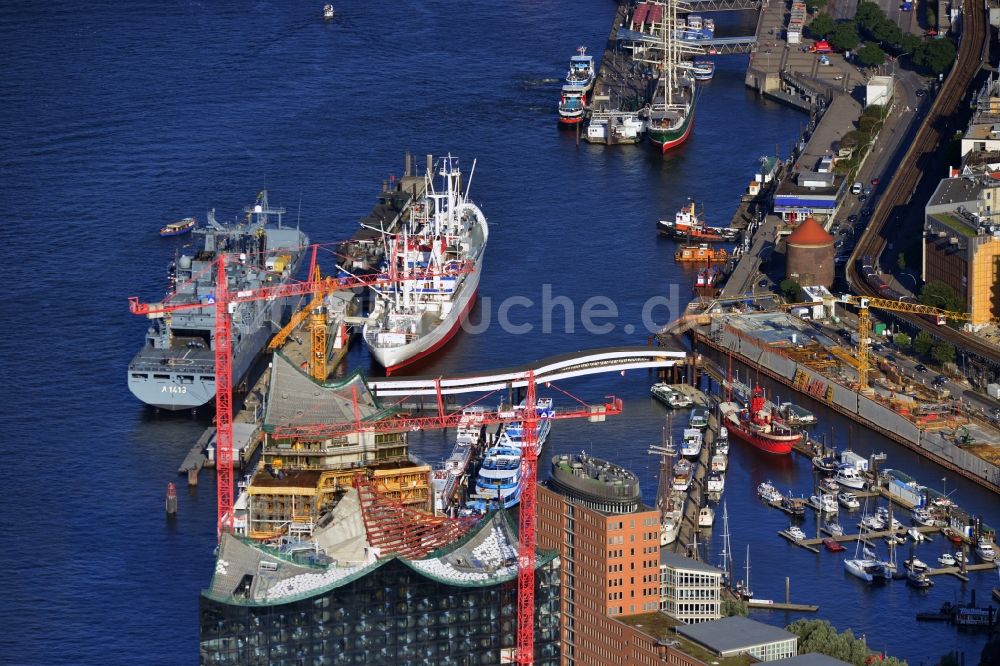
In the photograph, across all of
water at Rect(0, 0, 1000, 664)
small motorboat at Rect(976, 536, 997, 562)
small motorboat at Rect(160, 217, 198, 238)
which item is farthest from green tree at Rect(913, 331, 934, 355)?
→ small motorboat at Rect(160, 217, 198, 238)

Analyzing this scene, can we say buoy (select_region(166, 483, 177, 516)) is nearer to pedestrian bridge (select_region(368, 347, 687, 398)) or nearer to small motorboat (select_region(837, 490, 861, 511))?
pedestrian bridge (select_region(368, 347, 687, 398))

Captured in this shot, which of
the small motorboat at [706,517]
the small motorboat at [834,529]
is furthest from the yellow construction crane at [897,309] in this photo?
the small motorboat at [706,517]

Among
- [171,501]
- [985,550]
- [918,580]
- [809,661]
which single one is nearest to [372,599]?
[809,661]

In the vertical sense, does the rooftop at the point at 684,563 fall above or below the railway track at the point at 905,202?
below

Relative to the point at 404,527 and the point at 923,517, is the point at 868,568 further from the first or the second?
the point at 404,527

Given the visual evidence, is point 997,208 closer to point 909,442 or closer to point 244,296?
point 909,442

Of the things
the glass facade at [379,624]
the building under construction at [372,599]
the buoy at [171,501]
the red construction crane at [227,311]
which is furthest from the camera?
the buoy at [171,501]

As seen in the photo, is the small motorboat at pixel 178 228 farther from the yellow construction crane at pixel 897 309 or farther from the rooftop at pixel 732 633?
the rooftop at pixel 732 633
